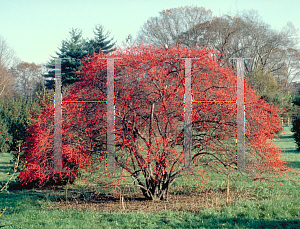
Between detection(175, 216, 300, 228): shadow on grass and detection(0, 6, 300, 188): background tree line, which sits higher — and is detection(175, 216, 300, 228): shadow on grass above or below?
below

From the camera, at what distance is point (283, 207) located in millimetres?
5156

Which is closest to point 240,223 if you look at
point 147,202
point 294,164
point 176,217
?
point 176,217

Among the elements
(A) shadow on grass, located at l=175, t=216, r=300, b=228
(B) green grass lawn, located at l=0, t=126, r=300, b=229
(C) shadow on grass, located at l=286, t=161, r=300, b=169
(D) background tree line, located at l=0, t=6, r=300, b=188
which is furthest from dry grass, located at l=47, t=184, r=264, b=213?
(D) background tree line, located at l=0, t=6, r=300, b=188

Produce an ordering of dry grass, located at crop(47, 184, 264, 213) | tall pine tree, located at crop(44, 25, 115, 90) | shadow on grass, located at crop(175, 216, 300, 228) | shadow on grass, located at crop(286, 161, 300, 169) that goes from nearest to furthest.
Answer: shadow on grass, located at crop(175, 216, 300, 228), dry grass, located at crop(47, 184, 264, 213), shadow on grass, located at crop(286, 161, 300, 169), tall pine tree, located at crop(44, 25, 115, 90)

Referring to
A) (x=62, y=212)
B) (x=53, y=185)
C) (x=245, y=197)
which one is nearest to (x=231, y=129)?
(x=245, y=197)

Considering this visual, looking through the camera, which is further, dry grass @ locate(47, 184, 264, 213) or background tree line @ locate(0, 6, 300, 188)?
background tree line @ locate(0, 6, 300, 188)

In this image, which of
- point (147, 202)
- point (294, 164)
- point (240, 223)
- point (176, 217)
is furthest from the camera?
point (294, 164)

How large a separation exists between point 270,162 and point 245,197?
94 cm

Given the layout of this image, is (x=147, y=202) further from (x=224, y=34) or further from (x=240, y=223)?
(x=224, y=34)

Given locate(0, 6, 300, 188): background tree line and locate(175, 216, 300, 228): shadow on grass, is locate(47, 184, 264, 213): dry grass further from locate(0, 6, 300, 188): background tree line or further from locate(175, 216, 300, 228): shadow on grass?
locate(0, 6, 300, 188): background tree line

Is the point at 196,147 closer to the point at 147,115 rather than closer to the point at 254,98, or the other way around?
the point at 147,115

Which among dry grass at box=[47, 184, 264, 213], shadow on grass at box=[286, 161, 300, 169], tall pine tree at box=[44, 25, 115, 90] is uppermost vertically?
tall pine tree at box=[44, 25, 115, 90]

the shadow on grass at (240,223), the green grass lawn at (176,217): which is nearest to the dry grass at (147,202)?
the green grass lawn at (176,217)

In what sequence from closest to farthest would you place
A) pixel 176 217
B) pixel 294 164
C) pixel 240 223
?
pixel 240 223, pixel 176 217, pixel 294 164
